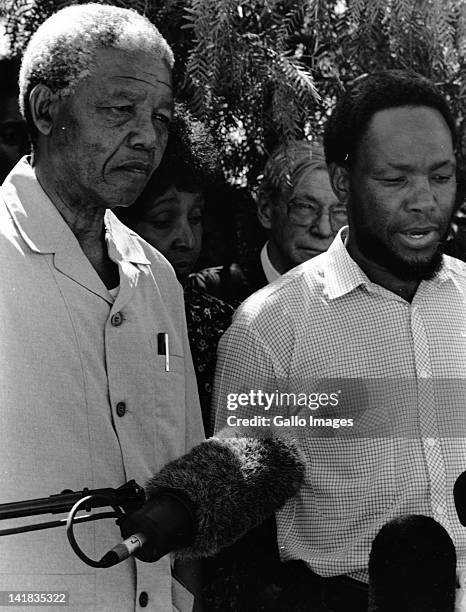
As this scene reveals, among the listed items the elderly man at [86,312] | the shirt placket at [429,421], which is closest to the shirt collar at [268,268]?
the shirt placket at [429,421]

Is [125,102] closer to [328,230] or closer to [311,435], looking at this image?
[311,435]

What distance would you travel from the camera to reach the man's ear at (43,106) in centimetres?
220

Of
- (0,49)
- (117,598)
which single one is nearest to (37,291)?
(117,598)

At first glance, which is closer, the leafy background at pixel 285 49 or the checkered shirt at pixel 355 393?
the checkered shirt at pixel 355 393

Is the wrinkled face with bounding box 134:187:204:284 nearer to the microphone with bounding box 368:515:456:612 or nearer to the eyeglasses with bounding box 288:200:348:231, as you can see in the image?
the eyeglasses with bounding box 288:200:348:231

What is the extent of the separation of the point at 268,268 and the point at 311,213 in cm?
24

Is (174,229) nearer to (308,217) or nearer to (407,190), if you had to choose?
(308,217)

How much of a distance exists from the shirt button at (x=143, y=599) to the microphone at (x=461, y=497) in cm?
66

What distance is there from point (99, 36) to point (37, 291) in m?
0.56

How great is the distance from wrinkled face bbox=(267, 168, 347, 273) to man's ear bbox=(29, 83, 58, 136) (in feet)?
4.55

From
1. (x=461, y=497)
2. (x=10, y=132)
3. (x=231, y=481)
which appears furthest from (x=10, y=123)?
(x=461, y=497)

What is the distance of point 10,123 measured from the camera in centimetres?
311

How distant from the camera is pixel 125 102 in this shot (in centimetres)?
217

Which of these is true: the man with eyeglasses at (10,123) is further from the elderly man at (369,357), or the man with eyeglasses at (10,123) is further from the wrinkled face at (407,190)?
the wrinkled face at (407,190)
